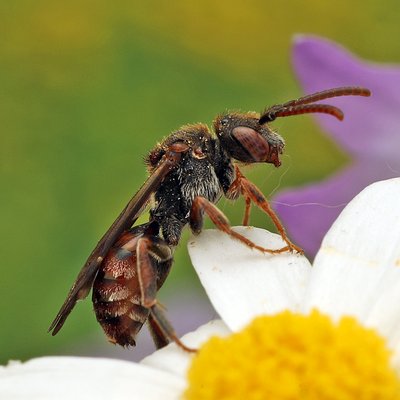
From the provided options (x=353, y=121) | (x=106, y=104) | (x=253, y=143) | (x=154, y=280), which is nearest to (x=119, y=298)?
(x=154, y=280)

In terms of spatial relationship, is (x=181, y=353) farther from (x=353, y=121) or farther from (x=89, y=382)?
(x=353, y=121)

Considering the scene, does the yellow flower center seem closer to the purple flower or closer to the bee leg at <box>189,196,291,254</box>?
the bee leg at <box>189,196,291,254</box>

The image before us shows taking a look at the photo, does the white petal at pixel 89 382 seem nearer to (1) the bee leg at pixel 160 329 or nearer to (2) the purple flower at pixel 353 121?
(1) the bee leg at pixel 160 329

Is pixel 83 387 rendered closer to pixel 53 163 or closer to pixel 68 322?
pixel 68 322

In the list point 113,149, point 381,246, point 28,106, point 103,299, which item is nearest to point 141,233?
point 103,299

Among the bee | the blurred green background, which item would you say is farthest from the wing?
the blurred green background

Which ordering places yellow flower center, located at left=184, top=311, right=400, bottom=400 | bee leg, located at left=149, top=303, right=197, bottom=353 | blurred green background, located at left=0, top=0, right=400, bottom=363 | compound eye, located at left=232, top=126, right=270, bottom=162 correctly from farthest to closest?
blurred green background, located at left=0, top=0, right=400, bottom=363
compound eye, located at left=232, top=126, right=270, bottom=162
bee leg, located at left=149, top=303, right=197, bottom=353
yellow flower center, located at left=184, top=311, right=400, bottom=400
